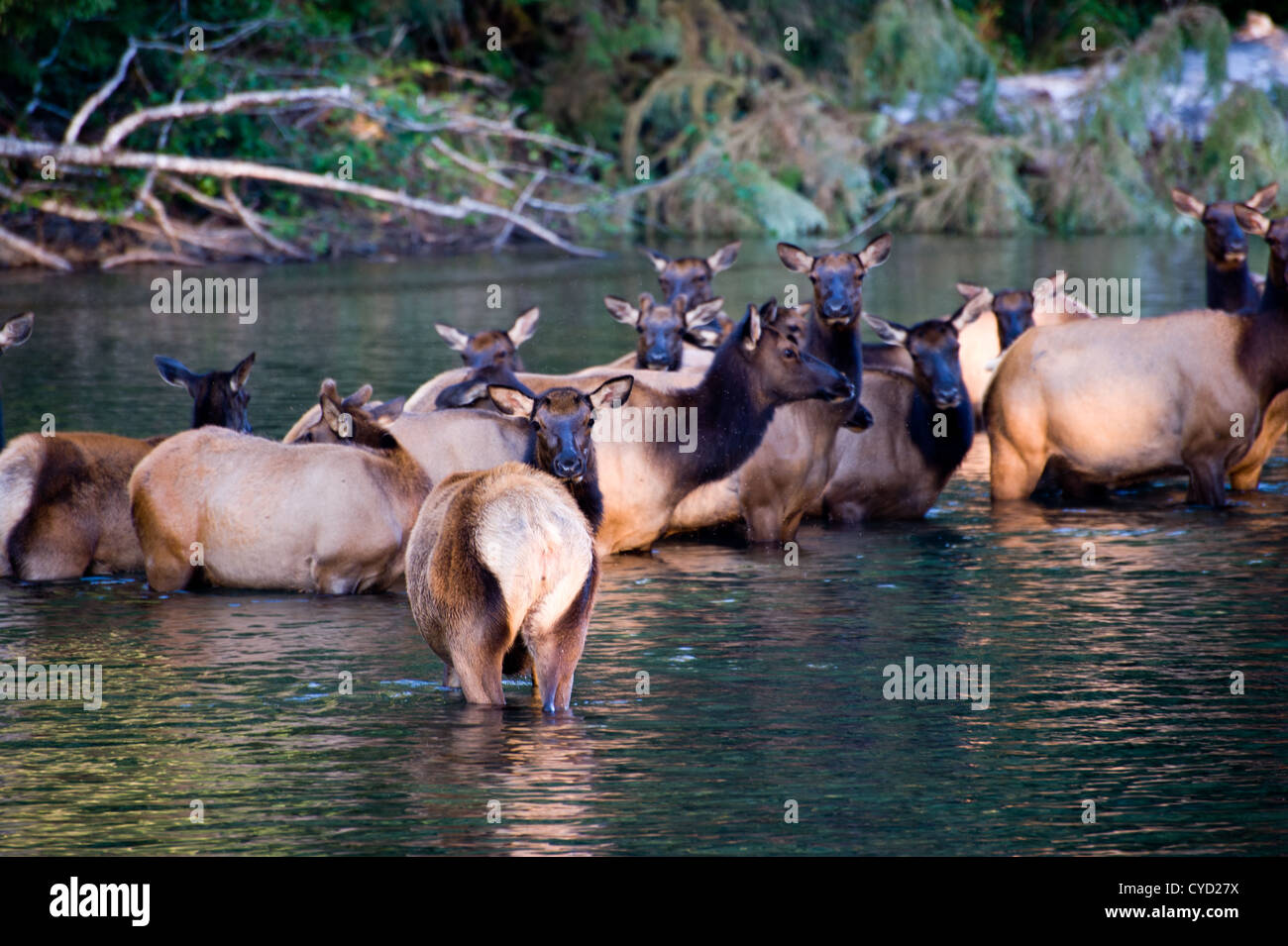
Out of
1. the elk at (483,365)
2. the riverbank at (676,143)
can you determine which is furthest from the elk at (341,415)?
the riverbank at (676,143)

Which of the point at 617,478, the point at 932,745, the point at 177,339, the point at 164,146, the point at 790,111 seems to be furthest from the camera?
the point at 790,111

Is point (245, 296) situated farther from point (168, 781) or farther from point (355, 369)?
point (168, 781)

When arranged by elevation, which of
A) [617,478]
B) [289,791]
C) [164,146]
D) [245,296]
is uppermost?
[164,146]

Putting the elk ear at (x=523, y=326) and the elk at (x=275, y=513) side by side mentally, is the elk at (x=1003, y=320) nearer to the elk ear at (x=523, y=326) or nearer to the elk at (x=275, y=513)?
the elk ear at (x=523, y=326)

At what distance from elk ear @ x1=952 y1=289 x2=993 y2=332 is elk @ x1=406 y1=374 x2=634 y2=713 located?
5.06 m

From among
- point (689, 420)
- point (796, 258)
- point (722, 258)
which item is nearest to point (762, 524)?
point (689, 420)

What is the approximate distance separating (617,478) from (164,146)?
16356 mm

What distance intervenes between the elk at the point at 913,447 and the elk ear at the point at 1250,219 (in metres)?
2.28

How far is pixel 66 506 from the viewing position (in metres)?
9.27

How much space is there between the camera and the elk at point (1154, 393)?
1108cm

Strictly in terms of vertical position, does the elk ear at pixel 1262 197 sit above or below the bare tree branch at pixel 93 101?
below

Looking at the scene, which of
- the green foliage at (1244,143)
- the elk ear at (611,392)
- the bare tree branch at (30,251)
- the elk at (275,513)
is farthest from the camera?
the green foliage at (1244,143)

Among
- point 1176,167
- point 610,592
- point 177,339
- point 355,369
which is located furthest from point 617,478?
point 1176,167

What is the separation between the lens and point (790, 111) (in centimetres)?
2916
